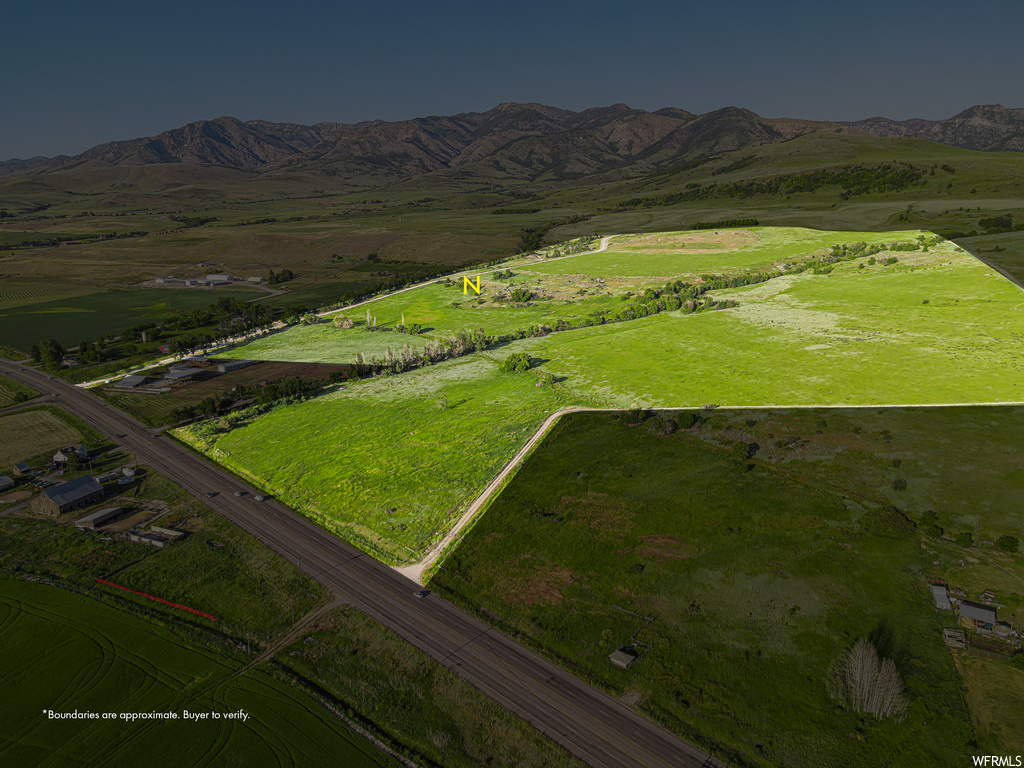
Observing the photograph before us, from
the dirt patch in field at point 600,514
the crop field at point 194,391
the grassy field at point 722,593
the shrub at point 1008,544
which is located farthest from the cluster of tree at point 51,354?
the shrub at point 1008,544

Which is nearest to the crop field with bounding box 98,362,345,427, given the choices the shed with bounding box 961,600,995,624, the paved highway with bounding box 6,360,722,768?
the paved highway with bounding box 6,360,722,768

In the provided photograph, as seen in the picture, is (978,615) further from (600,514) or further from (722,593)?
(600,514)

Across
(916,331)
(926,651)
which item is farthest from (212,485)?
(916,331)

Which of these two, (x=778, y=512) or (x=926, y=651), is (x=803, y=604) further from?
(x=778, y=512)

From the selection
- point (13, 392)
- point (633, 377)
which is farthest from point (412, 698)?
point (13, 392)

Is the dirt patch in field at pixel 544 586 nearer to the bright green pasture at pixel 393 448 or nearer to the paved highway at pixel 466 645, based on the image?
the paved highway at pixel 466 645

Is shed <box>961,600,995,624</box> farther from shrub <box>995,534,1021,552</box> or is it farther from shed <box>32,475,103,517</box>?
shed <box>32,475,103,517</box>
